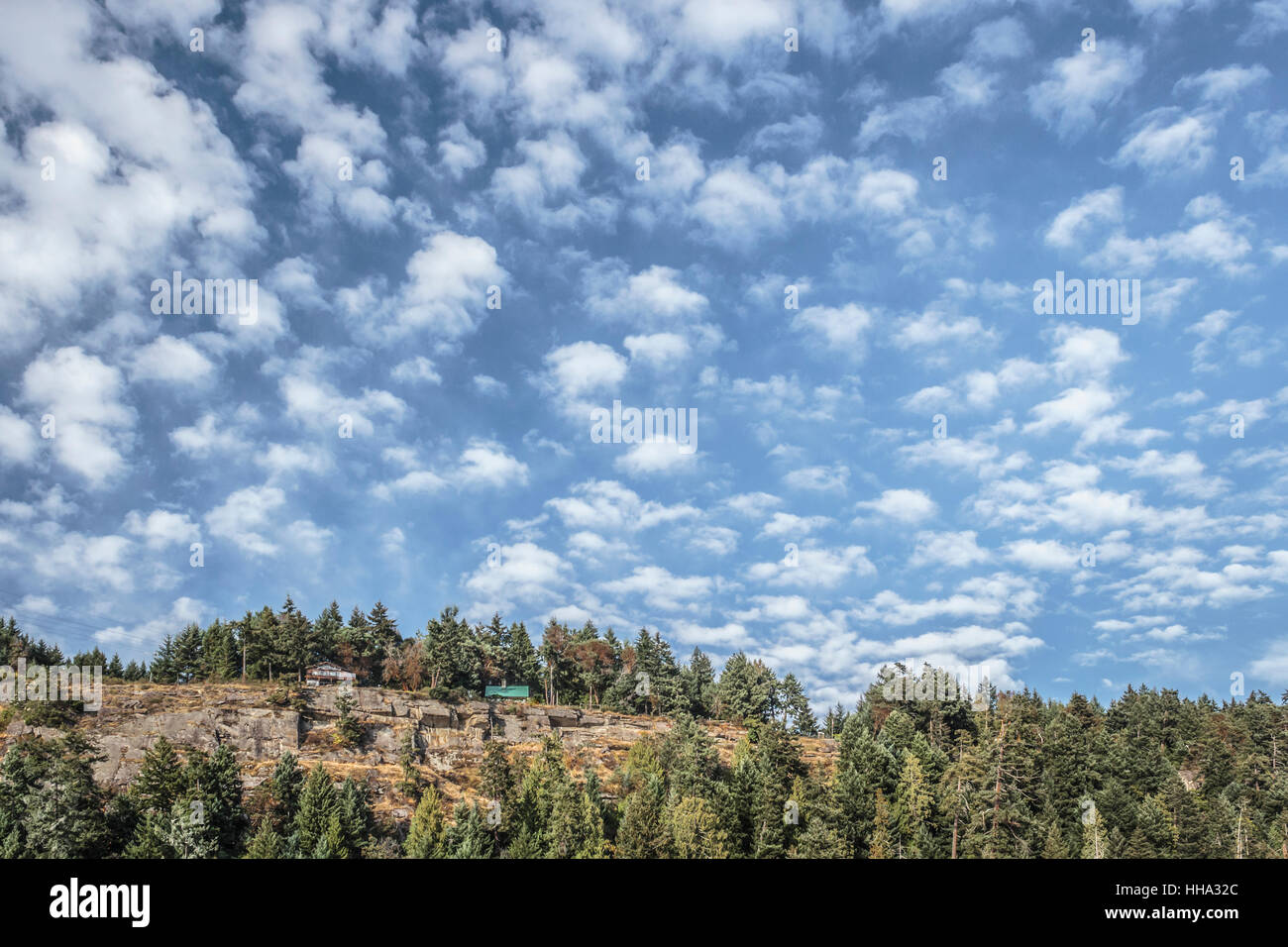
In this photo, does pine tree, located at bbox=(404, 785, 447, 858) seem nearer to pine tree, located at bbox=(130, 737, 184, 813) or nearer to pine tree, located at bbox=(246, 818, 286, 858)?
pine tree, located at bbox=(246, 818, 286, 858)

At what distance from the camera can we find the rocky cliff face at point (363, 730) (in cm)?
11538

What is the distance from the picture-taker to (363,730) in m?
129

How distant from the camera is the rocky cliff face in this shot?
115375mm

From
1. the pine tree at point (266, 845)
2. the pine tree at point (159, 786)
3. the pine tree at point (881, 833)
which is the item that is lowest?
the pine tree at point (881, 833)

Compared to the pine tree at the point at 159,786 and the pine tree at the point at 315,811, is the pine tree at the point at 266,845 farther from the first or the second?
the pine tree at the point at 159,786

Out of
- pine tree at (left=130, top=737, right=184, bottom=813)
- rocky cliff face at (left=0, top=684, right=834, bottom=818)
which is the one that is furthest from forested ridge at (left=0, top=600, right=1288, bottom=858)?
→ rocky cliff face at (left=0, top=684, right=834, bottom=818)

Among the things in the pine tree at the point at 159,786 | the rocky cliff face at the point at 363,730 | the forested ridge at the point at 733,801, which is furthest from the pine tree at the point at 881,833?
the pine tree at the point at 159,786

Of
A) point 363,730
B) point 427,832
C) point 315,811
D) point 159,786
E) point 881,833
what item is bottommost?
point 881,833

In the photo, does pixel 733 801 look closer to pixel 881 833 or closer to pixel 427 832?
pixel 881 833

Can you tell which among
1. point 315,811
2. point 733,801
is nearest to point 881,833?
point 733,801
